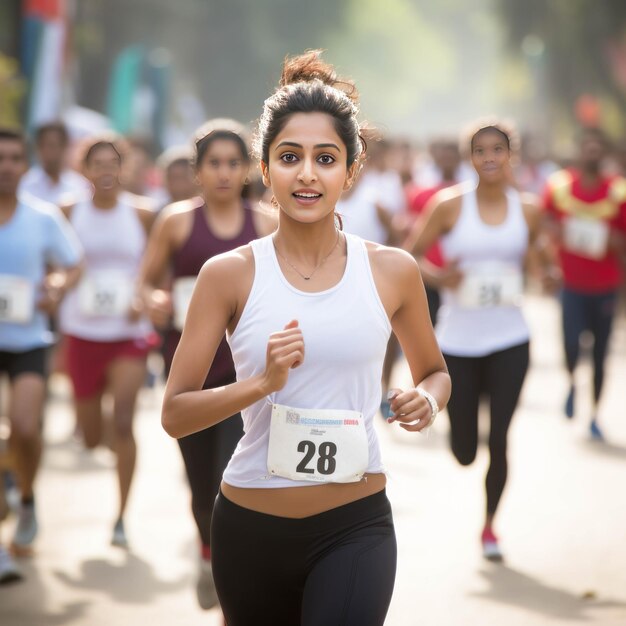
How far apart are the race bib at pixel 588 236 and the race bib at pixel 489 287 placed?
3.35 m

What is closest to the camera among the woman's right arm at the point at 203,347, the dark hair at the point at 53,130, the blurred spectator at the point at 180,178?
the woman's right arm at the point at 203,347

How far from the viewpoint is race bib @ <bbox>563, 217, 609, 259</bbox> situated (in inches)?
398

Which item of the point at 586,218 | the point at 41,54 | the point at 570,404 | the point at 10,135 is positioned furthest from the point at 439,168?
the point at 41,54

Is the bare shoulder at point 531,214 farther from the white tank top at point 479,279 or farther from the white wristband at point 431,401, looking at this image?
the white wristband at point 431,401

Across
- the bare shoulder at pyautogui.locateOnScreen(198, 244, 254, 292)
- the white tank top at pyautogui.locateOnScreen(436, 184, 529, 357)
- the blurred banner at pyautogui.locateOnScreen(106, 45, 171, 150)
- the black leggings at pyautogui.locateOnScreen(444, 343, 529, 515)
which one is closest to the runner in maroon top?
the white tank top at pyautogui.locateOnScreen(436, 184, 529, 357)

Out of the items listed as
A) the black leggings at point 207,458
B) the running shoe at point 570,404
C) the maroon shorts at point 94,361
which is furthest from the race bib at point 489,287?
the running shoe at point 570,404

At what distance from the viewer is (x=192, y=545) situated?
7.18m

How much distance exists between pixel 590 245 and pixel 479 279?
3482 mm

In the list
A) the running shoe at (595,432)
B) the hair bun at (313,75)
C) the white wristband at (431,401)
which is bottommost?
the running shoe at (595,432)

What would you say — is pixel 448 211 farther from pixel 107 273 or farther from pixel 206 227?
pixel 107 273

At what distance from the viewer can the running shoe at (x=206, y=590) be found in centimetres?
576

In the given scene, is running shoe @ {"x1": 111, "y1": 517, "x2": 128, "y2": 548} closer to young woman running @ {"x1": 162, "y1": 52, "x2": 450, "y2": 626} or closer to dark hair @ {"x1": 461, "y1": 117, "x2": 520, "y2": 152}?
dark hair @ {"x1": 461, "y1": 117, "x2": 520, "y2": 152}

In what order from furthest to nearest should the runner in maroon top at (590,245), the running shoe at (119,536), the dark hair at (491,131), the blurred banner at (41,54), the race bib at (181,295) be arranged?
the blurred banner at (41,54) < the runner in maroon top at (590,245) < the running shoe at (119,536) < the race bib at (181,295) < the dark hair at (491,131)

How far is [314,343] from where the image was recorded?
3449 mm
